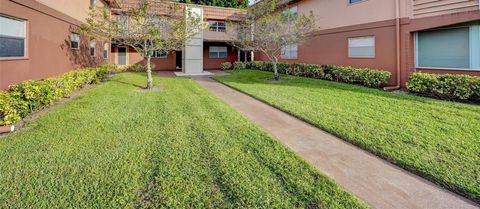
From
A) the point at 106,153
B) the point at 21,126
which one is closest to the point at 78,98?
the point at 21,126

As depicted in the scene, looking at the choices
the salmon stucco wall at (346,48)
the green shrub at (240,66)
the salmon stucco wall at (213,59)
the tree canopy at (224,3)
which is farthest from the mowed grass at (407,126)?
the tree canopy at (224,3)

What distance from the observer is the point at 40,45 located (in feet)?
32.5

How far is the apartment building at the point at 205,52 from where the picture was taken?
22.7 m

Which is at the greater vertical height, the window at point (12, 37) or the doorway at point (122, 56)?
the doorway at point (122, 56)

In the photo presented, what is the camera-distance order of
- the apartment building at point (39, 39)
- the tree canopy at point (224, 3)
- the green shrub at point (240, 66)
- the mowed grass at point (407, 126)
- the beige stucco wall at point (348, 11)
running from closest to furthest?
the mowed grass at point (407, 126) < the apartment building at point (39, 39) < the beige stucco wall at point (348, 11) < the green shrub at point (240, 66) < the tree canopy at point (224, 3)

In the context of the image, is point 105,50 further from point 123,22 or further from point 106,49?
point 123,22

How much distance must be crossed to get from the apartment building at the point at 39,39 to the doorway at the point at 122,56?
9765 mm

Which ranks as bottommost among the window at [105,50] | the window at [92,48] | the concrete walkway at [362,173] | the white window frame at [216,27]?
the concrete walkway at [362,173]

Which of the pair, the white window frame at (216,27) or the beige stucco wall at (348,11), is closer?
the beige stucco wall at (348,11)

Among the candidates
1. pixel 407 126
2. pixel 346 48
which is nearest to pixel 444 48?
pixel 346 48

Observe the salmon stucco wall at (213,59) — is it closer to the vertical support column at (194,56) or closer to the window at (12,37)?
the vertical support column at (194,56)

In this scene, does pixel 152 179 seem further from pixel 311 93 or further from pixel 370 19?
pixel 370 19

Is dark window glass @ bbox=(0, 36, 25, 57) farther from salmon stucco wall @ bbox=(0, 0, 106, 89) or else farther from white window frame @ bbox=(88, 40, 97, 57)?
white window frame @ bbox=(88, 40, 97, 57)

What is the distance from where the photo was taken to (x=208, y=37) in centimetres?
2623
